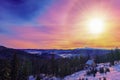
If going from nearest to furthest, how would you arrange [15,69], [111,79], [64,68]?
[15,69]
[111,79]
[64,68]

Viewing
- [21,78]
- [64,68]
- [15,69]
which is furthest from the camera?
[64,68]

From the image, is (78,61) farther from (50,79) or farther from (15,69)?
(15,69)

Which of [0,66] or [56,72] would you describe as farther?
[56,72]

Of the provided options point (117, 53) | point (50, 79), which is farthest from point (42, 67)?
point (117, 53)

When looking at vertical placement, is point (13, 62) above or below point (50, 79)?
above

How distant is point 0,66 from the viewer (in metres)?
49.4

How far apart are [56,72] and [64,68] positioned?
24.4 ft

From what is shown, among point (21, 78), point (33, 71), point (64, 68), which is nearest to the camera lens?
point (21, 78)

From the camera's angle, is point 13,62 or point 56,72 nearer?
point 13,62

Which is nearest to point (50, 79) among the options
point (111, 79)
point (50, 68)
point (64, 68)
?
point (64, 68)

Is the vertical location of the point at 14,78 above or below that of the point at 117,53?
below

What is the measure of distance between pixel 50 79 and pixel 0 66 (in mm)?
68434

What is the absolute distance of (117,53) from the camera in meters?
119

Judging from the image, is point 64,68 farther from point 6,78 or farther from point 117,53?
point 6,78
